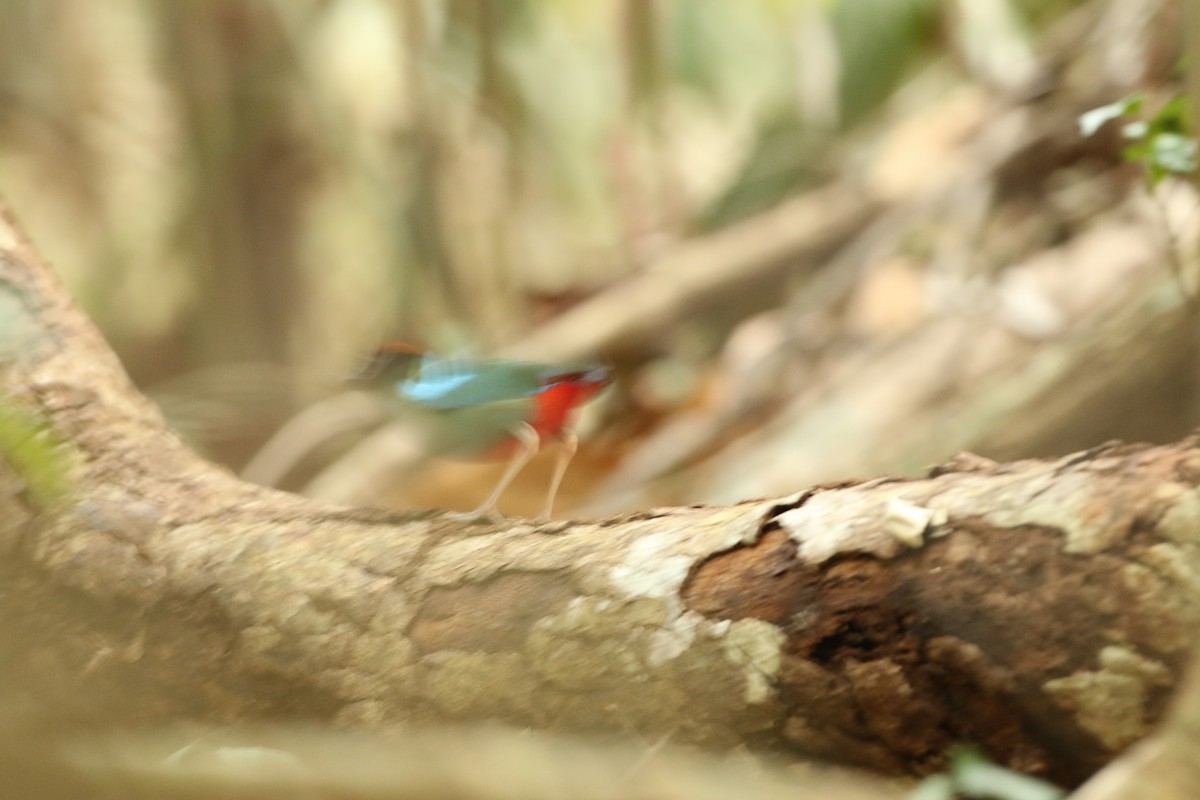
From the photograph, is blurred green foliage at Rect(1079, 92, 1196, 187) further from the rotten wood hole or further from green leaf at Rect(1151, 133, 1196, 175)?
the rotten wood hole

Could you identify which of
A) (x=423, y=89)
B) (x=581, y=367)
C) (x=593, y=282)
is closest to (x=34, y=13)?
(x=423, y=89)

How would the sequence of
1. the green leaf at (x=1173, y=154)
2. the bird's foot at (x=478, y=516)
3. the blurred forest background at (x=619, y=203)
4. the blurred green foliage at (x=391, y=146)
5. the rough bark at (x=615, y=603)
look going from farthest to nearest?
the blurred green foliage at (x=391, y=146)
the blurred forest background at (x=619, y=203)
the green leaf at (x=1173, y=154)
the bird's foot at (x=478, y=516)
the rough bark at (x=615, y=603)

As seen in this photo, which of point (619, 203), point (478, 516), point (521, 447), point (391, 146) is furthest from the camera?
point (619, 203)

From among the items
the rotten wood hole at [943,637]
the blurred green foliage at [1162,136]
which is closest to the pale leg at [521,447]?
the rotten wood hole at [943,637]

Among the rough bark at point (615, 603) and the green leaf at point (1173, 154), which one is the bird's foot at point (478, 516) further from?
the green leaf at point (1173, 154)

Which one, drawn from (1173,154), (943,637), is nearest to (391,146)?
(1173,154)

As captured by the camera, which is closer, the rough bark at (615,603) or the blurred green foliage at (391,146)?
the rough bark at (615,603)

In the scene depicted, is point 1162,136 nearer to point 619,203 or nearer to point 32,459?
point 32,459
